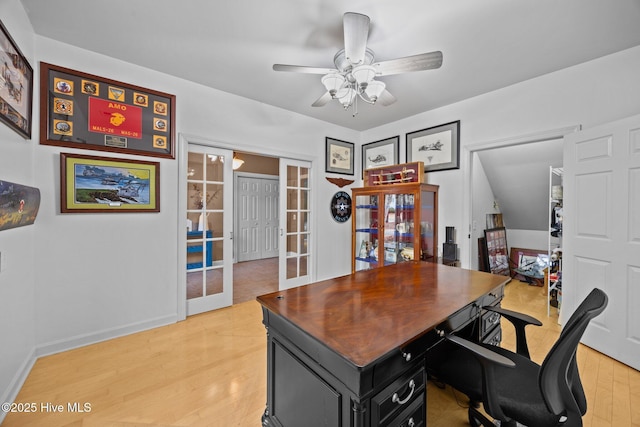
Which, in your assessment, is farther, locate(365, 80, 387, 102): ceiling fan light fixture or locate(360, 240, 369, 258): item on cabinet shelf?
locate(360, 240, 369, 258): item on cabinet shelf

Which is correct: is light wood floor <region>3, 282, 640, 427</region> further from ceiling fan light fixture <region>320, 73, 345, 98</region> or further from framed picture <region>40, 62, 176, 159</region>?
ceiling fan light fixture <region>320, 73, 345, 98</region>

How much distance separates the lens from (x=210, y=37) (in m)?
2.11

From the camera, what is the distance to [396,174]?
3.76 m

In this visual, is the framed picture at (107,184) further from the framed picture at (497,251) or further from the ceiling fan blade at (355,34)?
the framed picture at (497,251)

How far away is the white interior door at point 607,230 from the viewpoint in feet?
6.70

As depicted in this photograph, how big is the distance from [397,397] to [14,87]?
2868 mm

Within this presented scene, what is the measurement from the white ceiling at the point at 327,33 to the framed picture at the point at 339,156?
1.50 meters

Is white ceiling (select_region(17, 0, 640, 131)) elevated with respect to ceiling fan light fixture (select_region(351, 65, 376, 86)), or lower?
elevated

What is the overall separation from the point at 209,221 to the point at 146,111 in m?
1.30

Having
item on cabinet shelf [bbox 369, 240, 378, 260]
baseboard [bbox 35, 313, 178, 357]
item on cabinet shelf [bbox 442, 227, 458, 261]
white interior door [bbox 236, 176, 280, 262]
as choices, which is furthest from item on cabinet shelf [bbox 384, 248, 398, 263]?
white interior door [bbox 236, 176, 280, 262]

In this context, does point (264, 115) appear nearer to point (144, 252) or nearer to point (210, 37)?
point (210, 37)

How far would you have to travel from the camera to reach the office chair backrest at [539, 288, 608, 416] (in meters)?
0.89

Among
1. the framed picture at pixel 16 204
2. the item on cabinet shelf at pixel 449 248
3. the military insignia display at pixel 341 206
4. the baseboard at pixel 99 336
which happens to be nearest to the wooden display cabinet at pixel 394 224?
the item on cabinet shelf at pixel 449 248

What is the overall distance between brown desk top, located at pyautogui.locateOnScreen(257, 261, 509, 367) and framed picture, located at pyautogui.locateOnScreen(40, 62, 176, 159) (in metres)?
2.21
